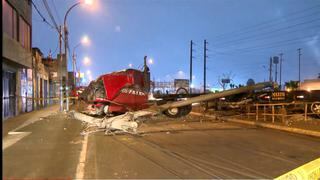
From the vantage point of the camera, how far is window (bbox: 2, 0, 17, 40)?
24.8 metres

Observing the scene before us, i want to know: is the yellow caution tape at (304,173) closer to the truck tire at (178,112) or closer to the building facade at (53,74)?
the truck tire at (178,112)

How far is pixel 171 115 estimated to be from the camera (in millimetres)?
23812

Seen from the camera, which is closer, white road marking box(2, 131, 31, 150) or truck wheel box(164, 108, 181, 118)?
white road marking box(2, 131, 31, 150)

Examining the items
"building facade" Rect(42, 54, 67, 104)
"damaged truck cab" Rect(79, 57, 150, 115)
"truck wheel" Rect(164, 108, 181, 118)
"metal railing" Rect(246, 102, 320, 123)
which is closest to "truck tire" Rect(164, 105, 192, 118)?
"truck wheel" Rect(164, 108, 181, 118)

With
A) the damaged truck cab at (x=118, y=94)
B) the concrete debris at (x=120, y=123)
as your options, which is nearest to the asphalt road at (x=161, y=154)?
the concrete debris at (x=120, y=123)

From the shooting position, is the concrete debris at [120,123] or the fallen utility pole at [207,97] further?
the fallen utility pole at [207,97]

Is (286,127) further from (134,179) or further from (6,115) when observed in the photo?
(6,115)

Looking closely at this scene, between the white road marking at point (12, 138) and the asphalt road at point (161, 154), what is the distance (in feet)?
0.84

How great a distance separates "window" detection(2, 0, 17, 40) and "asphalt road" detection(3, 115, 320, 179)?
9446 mm

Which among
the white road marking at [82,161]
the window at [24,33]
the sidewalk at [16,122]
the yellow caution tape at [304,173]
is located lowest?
the sidewalk at [16,122]

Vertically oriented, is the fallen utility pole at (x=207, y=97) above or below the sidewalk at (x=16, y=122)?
above

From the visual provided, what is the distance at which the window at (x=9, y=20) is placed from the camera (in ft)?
81.3

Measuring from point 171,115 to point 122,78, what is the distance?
335cm

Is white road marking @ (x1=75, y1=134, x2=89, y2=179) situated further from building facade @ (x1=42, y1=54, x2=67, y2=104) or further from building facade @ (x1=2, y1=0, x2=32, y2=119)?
building facade @ (x1=42, y1=54, x2=67, y2=104)
